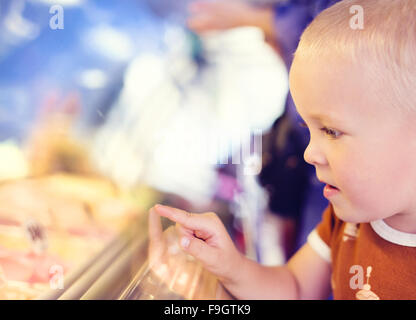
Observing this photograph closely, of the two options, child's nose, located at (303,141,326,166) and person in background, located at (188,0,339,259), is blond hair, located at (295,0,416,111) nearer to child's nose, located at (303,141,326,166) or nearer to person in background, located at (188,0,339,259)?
child's nose, located at (303,141,326,166)

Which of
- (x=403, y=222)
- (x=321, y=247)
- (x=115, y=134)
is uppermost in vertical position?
(x=115, y=134)

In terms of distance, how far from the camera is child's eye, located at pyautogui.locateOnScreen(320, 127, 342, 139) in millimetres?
648

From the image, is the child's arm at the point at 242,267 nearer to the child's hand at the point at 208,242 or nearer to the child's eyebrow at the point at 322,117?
the child's hand at the point at 208,242

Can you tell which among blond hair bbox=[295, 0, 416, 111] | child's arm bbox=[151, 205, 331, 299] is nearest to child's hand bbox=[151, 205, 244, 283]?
child's arm bbox=[151, 205, 331, 299]

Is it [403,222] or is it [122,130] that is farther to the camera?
[122,130]

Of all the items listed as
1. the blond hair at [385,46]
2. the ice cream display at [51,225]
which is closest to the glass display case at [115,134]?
the ice cream display at [51,225]

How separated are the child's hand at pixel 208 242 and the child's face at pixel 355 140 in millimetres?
204

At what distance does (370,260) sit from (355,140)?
10.0 inches

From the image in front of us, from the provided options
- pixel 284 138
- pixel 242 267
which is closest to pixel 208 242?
pixel 242 267

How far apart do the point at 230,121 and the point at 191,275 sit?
0.54 m

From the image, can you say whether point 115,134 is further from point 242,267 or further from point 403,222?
point 403,222

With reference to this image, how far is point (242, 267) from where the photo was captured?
0.79 metres

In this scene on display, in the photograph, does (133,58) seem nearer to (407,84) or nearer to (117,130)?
(117,130)
